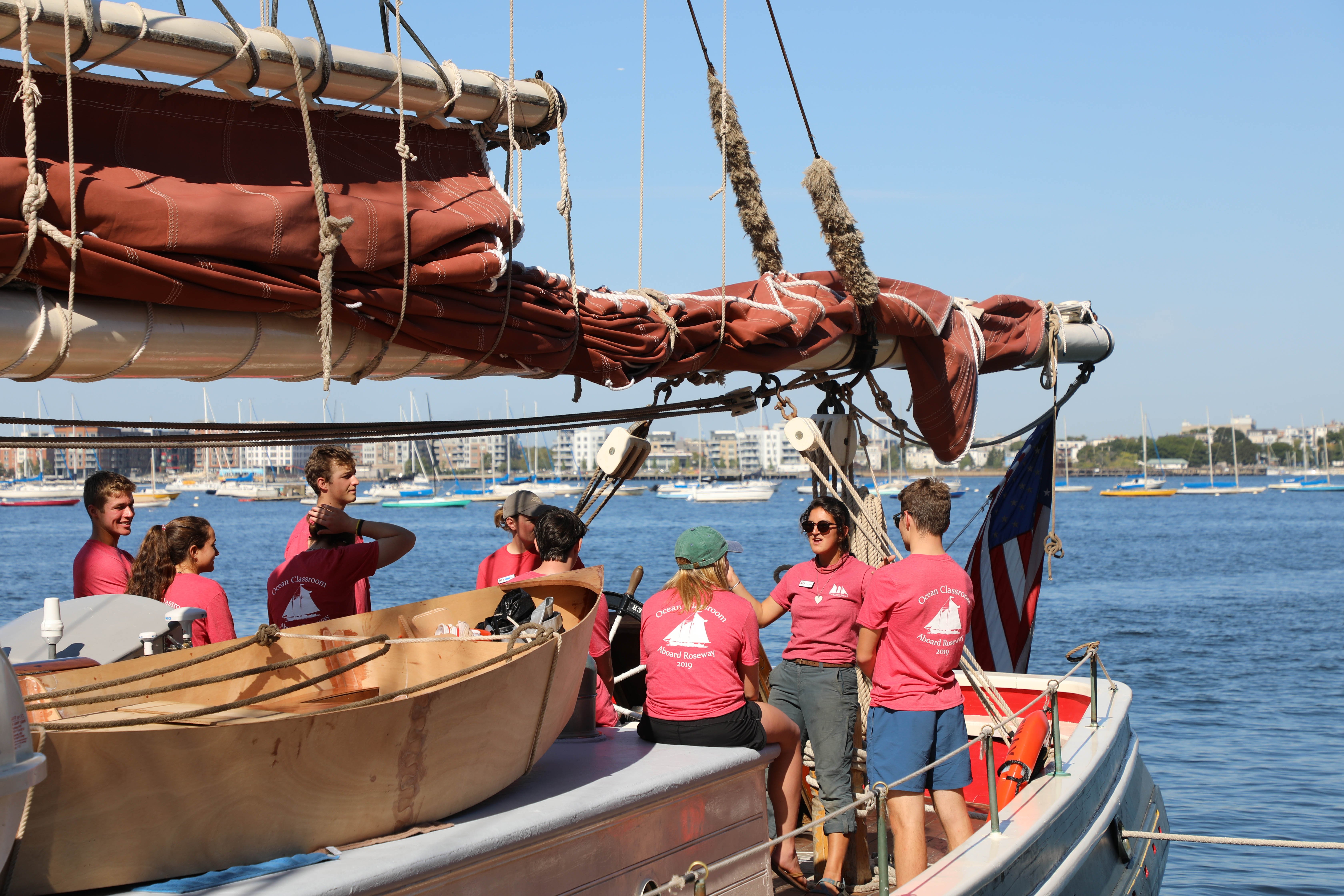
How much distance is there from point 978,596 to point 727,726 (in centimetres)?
420

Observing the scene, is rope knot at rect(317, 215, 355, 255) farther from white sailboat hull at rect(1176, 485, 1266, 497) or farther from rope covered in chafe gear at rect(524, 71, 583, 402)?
white sailboat hull at rect(1176, 485, 1266, 497)

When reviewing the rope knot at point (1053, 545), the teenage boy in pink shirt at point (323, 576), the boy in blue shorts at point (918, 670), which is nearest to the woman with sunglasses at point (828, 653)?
the boy in blue shorts at point (918, 670)

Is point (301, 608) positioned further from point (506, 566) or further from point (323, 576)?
point (506, 566)

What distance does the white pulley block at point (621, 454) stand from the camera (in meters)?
6.65

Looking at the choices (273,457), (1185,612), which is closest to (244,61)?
(1185,612)

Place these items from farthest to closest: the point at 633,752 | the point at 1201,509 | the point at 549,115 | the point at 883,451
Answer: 1. the point at 883,451
2. the point at 1201,509
3. the point at 549,115
4. the point at 633,752

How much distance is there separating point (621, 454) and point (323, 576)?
2.22 meters

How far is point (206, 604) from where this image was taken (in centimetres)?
490

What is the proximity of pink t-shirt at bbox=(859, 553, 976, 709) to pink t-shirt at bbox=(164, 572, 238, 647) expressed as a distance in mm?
2666

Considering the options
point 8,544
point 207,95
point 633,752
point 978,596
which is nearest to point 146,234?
point 207,95

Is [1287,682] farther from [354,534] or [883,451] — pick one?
[883,451]

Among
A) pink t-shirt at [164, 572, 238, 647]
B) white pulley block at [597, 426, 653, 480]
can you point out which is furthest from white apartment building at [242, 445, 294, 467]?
pink t-shirt at [164, 572, 238, 647]

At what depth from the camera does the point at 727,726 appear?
4.29 m

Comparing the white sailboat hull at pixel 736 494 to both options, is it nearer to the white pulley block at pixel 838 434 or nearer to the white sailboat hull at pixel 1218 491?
the white sailboat hull at pixel 1218 491
